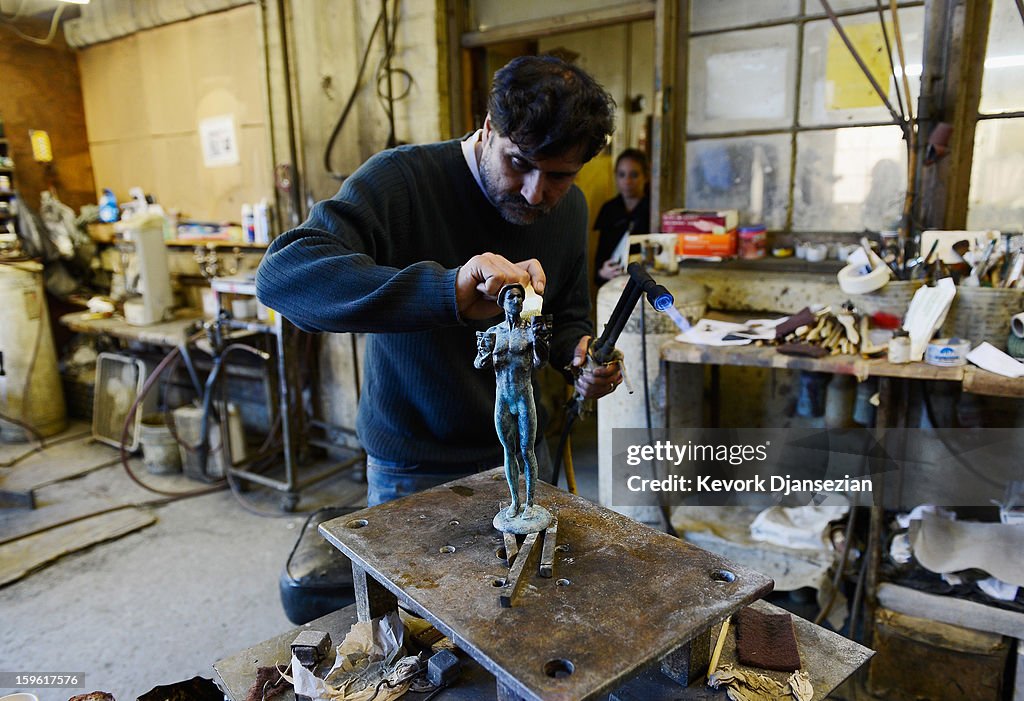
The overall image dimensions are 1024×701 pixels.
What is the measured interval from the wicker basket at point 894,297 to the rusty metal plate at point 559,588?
58.5 inches

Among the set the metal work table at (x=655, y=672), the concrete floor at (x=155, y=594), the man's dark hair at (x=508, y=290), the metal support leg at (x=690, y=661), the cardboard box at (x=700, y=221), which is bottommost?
the concrete floor at (x=155, y=594)

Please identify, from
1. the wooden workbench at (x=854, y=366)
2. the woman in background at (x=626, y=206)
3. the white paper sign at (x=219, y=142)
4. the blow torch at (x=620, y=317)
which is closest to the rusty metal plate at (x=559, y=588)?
the blow torch at (x=620, y=317)

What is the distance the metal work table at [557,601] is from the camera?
925mm

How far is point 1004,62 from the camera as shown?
2.43m

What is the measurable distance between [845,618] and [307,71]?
366 cm

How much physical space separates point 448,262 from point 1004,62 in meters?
2.13

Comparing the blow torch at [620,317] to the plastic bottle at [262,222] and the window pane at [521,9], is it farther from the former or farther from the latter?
the plastic bottle at [262,222]

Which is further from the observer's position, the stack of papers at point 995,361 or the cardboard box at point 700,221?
the cardboard box at point 700,221

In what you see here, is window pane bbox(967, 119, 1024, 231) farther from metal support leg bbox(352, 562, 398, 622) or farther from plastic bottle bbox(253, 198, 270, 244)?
plastic bottle bbox(253, 198, 270, 244)

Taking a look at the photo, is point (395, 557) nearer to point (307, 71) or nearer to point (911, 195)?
point (911, 195)

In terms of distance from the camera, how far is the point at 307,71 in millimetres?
3902

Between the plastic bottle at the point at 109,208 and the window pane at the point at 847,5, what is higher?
the window pane at the point at 847,5

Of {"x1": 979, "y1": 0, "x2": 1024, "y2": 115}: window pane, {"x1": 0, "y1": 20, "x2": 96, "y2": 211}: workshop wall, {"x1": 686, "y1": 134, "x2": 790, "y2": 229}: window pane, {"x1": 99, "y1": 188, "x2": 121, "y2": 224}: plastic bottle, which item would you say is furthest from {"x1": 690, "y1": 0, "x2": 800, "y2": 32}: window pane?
{"x1": 0, "y1": 20, "x2": 96, "y2": 211}: workshop wall

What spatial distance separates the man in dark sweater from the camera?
1.24 metres
